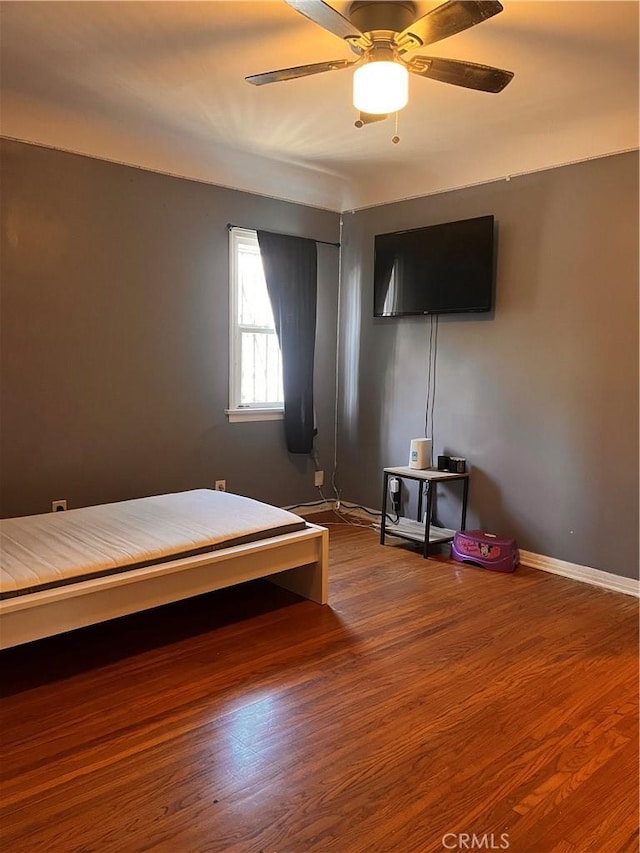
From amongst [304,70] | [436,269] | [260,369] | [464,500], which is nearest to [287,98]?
[304,70]

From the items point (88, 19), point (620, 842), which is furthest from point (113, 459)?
point (620, 842)

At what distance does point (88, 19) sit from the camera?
8.18 feet

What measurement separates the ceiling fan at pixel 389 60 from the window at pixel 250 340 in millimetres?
2042

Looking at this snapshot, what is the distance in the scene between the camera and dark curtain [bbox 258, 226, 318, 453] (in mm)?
4543

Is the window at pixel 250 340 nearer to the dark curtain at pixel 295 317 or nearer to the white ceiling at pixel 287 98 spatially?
the dark curtain at pixel 295 317

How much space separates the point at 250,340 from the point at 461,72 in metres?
2.57

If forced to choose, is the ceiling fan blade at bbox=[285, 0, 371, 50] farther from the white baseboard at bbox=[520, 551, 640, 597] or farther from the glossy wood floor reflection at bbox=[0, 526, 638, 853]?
the white baseboard at bbox=[520, 551, 640, 597]

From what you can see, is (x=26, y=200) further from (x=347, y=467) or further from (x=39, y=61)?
(x=347, y=467)

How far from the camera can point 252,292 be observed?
457cm

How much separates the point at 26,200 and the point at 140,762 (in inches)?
117

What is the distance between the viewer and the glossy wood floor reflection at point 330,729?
170 centimetres

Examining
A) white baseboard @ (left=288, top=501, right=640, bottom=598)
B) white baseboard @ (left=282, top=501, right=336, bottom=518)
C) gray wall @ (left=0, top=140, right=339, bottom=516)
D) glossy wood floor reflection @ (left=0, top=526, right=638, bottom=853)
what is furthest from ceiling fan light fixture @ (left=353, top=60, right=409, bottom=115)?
white baseboard @ (left=282, top=501, right=336, bottom=518)

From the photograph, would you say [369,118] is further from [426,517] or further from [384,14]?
[426,517]

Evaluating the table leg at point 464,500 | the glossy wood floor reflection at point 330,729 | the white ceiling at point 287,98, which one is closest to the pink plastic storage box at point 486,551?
the table leg at point 464,500
